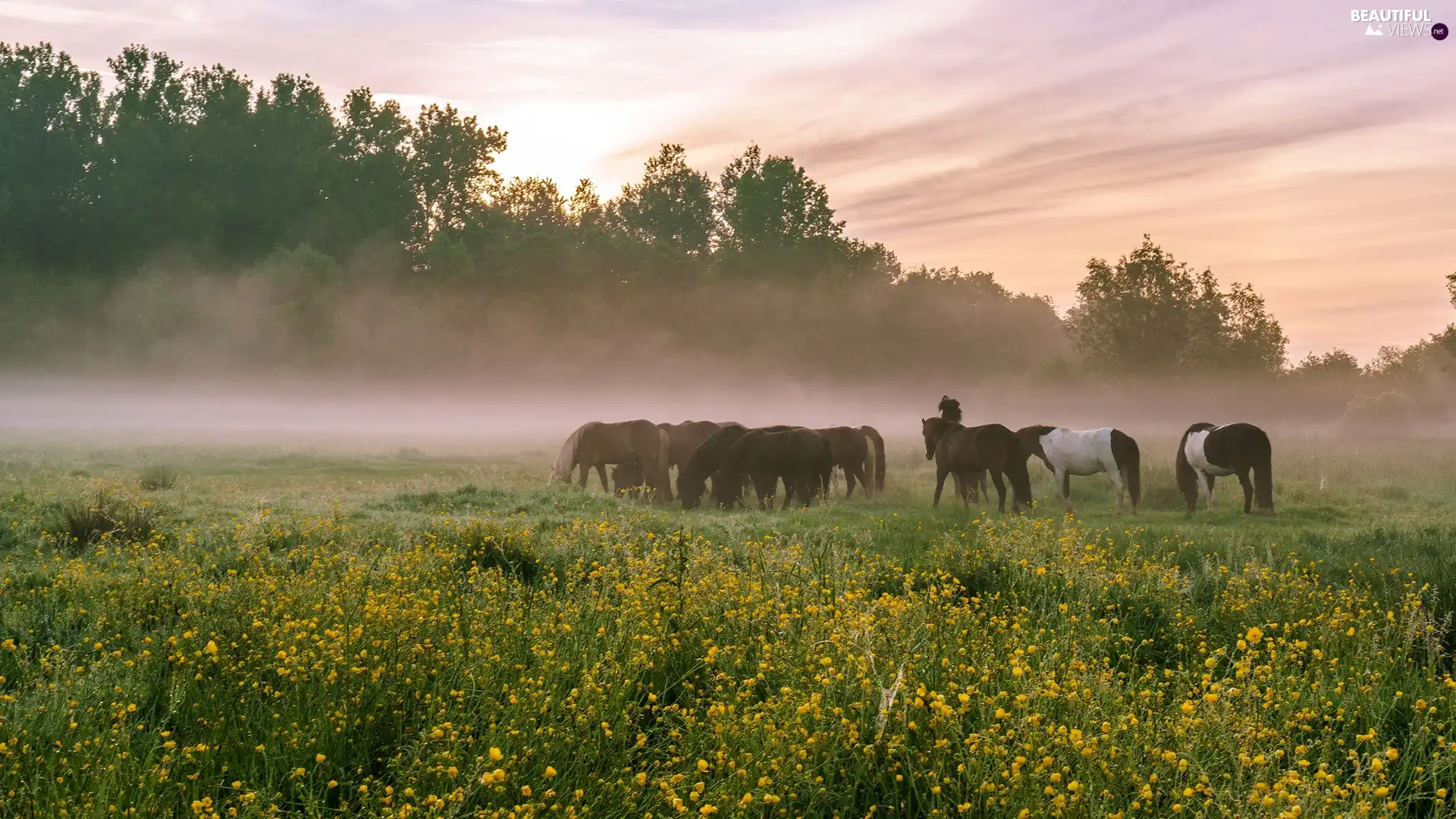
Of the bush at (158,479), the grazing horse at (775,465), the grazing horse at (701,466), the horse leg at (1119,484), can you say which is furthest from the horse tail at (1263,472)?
the bush at (158,479)

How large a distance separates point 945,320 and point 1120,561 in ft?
264

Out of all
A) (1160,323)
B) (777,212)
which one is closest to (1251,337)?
(1160,323)

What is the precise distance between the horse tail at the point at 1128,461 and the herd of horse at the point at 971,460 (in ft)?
0.04

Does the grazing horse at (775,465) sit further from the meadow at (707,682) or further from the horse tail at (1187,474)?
the meadow at (707,682)

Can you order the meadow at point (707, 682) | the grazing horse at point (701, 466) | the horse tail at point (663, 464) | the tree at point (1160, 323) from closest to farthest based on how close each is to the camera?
the meadow at point (707, 682) → the grazing horse at point (701, 466) → the horse tail at point (663, 464) → the tree at point (1160, 323)

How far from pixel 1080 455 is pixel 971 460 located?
78.5 inches

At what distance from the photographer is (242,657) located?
5.72 metres

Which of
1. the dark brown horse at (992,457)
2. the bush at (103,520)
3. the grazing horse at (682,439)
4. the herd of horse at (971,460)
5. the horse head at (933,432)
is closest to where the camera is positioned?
the bush at (103,520)

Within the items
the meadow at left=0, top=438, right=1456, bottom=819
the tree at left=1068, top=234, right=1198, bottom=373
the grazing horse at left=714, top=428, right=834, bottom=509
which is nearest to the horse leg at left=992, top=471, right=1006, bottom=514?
the grazing horse at left=714, top=428, right=834, bottom=509

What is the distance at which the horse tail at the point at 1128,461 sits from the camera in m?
17.1

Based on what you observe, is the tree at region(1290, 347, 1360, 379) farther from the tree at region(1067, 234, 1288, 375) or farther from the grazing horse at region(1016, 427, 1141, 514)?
the grazing horse at region(1016, 427, 1141, 514)

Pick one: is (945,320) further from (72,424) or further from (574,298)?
(72,424)

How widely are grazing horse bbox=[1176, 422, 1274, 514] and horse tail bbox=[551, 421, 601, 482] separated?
Result: 39.1ft

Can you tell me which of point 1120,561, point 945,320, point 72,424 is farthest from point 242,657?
point 945,320
